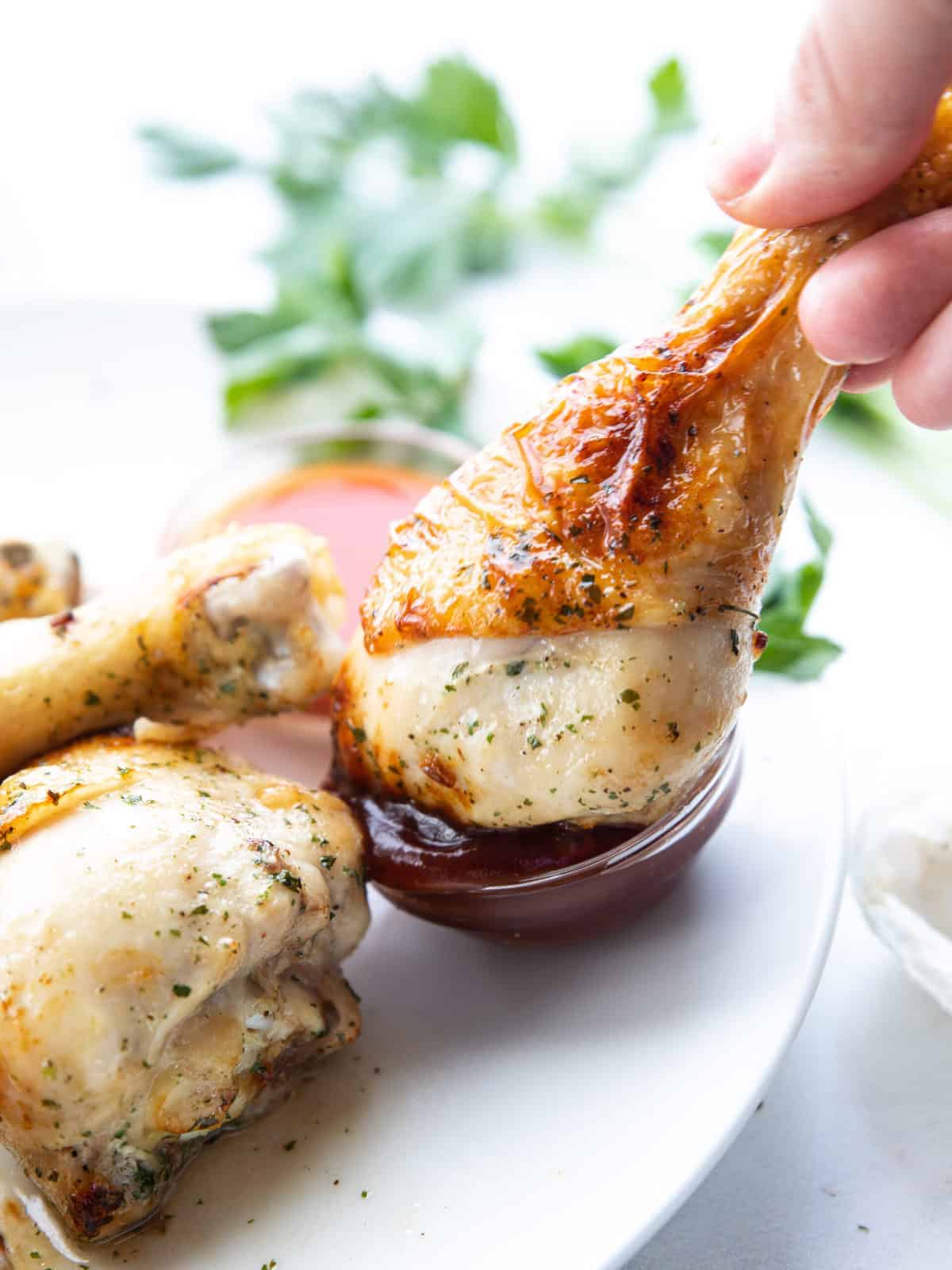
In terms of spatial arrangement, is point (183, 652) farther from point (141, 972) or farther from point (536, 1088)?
point (536, 1088)

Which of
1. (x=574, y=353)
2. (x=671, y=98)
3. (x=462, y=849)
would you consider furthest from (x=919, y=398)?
(x=671, y=98)

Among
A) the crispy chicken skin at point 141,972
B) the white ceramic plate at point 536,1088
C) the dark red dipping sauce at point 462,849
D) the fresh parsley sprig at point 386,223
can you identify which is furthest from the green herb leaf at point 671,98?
the crispy chicken skin at point 141,972

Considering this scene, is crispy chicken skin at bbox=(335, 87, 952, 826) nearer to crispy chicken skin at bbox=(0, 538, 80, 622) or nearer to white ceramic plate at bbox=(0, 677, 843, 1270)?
white ceramic plate at bbox=(0, 677, 843, 1270)

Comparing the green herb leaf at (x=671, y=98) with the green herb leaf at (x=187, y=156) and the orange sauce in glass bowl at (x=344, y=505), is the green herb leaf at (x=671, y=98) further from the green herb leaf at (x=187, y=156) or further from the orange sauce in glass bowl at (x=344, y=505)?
the orange sauce in glass bowl at (x=344, y=505)

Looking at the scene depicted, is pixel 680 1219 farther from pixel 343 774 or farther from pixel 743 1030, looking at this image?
pixel 343 774

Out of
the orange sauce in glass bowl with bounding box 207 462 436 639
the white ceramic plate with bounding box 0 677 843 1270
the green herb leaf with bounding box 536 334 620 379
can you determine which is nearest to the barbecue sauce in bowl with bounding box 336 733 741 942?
the white ceramic plate with bounding box 0 677 843 1270
